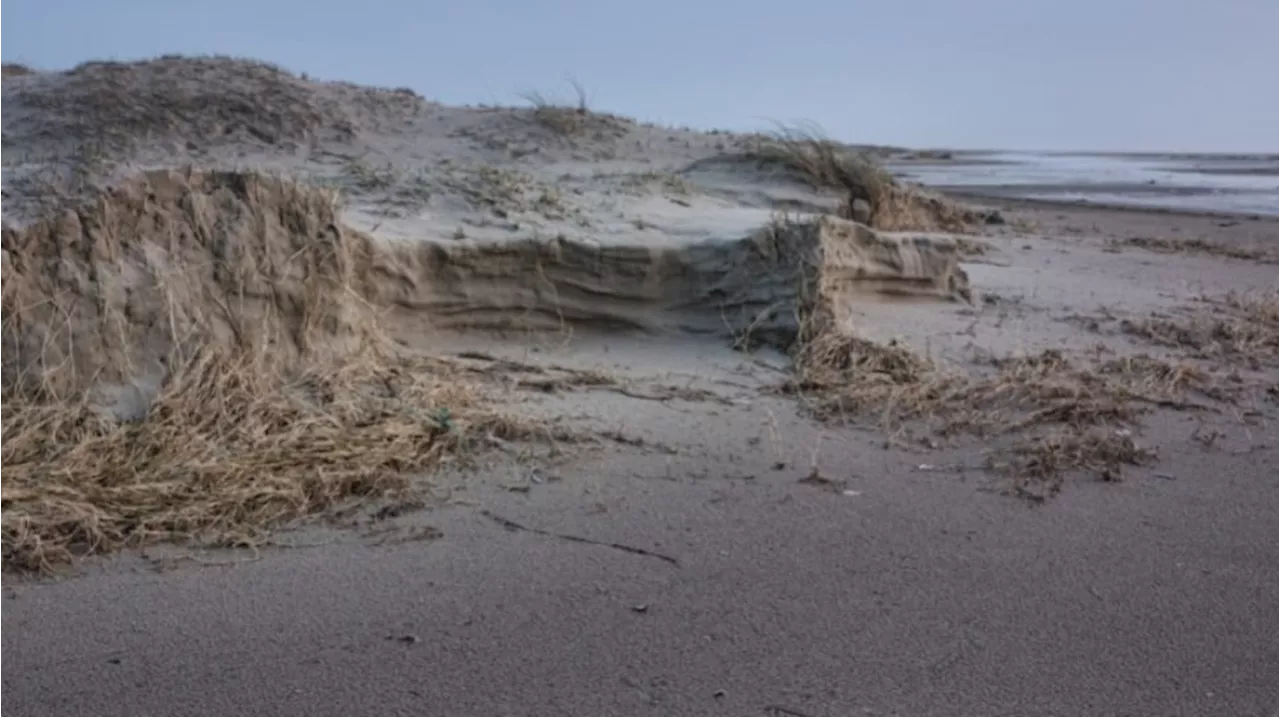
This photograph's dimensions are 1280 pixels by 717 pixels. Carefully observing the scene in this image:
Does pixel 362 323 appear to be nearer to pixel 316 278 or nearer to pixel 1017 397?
pixel 316 278

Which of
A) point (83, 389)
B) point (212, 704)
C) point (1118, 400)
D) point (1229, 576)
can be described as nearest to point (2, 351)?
point (83, 389)

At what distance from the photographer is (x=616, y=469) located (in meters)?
4.88

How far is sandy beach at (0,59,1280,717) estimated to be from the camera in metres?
3.21

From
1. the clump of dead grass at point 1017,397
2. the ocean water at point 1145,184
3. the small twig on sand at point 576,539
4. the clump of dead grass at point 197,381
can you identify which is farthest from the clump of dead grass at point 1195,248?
the small twig on sand at point 576,539

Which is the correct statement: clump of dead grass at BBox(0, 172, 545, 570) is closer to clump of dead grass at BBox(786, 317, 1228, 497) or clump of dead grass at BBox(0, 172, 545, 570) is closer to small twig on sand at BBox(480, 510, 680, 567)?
small twig on sand at BBox(480, 510, 680, 567)

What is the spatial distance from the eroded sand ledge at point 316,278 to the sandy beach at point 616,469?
2cm

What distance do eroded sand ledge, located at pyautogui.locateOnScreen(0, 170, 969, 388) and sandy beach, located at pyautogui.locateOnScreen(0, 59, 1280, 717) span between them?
2cm

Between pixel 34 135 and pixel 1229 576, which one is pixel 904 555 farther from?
pixel 34 135

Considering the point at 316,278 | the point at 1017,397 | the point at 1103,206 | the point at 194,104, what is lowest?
the point at 1103,206

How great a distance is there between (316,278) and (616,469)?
5.63ft

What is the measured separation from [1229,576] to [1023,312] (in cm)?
417

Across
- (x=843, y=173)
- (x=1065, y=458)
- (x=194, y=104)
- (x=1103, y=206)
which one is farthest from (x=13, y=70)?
(x=1103, y=206)

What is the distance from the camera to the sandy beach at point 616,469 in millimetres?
3209

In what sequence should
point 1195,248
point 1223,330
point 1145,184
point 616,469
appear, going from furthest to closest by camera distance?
point 1145,184 < point 1195,248 < point 1223,330 < point 616,469
